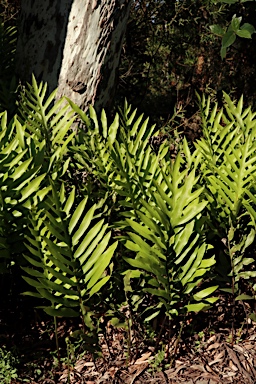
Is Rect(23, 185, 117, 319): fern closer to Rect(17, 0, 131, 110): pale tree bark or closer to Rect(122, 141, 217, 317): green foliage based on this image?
Rect(122, 141, 217, 317): green foliage

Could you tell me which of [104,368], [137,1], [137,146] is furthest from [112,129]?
[137,1]

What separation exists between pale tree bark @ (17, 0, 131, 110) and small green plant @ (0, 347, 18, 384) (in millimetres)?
1628

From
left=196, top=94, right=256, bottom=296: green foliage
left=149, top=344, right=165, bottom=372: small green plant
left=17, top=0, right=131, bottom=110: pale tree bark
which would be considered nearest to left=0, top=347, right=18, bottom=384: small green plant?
left=149, top=344, right=165, bottom=372: small green plant

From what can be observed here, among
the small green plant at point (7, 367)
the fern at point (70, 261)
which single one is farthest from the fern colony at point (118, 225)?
the small green plant at point (7, 367)

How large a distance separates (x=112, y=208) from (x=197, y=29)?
2.96m

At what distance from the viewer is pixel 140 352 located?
2.21m

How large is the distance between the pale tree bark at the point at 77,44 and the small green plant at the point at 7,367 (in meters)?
1.63

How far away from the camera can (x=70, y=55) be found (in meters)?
3.17

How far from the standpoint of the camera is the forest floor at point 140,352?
211cm

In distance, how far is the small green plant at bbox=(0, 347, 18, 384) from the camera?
6.77 ft

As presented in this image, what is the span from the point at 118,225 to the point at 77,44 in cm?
141

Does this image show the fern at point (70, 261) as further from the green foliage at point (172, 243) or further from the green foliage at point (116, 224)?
the green foliage at point (172, 243)

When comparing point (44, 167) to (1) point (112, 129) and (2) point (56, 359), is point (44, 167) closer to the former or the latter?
(1) point (112, 129)

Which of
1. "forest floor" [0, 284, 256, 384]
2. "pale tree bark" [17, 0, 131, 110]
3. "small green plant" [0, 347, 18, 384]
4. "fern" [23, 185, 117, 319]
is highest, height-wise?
"pale tree bark" [17, 0, 131, 110]
